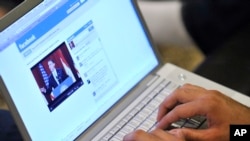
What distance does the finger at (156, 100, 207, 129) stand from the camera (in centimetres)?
81

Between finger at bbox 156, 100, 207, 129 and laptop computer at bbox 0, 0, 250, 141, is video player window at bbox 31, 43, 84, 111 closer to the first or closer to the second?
laptop computer at bbox 0, 0, 250, 141

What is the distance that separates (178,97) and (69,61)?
0.67 ft

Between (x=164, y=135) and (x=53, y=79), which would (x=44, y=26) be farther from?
(x=164, y=135)

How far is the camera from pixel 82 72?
856 mm

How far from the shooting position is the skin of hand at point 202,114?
786 mm

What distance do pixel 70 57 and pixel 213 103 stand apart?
10.2 inches

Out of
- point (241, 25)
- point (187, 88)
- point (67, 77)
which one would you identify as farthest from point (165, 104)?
point (241, 25)

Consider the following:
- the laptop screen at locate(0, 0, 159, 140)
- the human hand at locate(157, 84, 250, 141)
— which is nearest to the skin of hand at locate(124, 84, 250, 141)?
the human hand at locate(157, 84, 250, 141)

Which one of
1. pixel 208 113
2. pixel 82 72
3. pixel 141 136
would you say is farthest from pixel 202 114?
pixel 82 72

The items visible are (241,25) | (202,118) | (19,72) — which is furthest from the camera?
(241,25)

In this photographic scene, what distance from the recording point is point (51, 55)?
0.81 meters

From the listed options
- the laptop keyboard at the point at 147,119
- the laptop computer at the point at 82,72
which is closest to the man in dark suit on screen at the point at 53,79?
the laptop computer at the point at 82,72

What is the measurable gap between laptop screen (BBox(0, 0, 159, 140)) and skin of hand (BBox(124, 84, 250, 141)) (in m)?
0.12

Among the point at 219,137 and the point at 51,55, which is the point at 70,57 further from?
the point at 219,137
